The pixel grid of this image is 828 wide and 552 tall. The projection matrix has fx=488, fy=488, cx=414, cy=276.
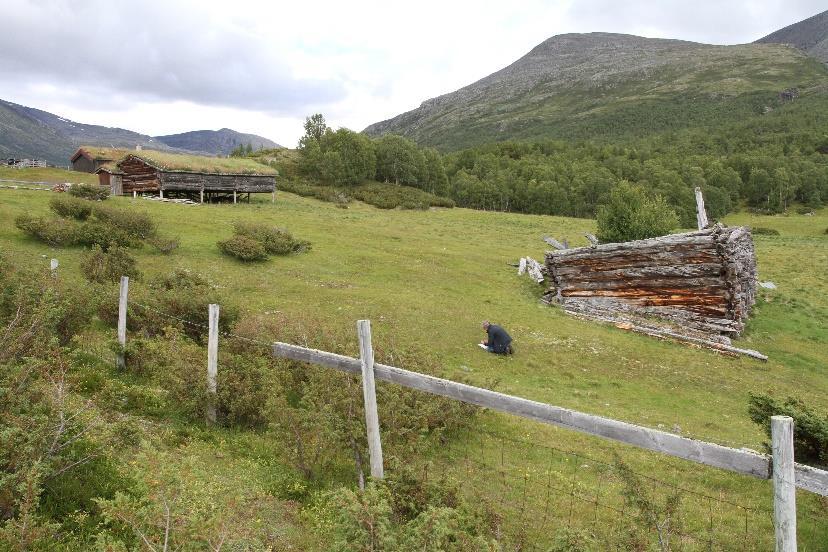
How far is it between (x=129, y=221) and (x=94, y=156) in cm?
5304

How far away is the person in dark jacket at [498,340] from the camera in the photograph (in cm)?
1731

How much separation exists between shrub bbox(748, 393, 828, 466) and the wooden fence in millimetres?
3638

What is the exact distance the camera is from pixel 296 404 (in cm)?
1036

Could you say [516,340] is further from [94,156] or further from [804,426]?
[94,156]

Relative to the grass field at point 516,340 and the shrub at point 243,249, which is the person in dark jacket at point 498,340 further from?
the shrub at point 243,249

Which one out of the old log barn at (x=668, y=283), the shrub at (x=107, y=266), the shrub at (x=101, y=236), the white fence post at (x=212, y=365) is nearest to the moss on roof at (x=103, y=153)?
the shrub at (x=101, y=236)

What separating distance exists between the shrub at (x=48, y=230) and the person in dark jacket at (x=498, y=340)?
63.7 ft

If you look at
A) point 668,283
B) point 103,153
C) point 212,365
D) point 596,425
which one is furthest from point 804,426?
point 103,153

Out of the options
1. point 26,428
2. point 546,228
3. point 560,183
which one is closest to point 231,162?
point 546,228

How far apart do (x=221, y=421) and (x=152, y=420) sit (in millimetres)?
1207

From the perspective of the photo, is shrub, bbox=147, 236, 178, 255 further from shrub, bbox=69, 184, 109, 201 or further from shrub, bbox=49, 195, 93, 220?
shrub, bbox=69, 184, 109, 201

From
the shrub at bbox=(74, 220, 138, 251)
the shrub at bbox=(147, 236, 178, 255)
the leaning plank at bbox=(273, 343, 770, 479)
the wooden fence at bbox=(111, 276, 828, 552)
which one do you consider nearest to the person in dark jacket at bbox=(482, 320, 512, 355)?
the wooden fence at bbox=(111, 276, 828, 552)

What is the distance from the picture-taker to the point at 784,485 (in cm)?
407

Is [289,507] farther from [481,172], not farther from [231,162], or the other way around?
[481,172]
